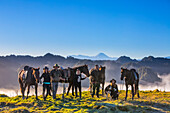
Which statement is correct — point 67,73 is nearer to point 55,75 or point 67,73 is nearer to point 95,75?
point 55,75

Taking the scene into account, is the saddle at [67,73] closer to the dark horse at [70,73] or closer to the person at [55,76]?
the dark horse at [70,73]

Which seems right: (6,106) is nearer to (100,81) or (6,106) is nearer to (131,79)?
(100,81)

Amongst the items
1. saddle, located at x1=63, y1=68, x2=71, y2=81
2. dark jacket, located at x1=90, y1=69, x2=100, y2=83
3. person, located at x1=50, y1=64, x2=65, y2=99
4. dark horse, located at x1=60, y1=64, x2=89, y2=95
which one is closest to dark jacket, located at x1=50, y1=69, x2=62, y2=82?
person, located at x1=50, y1=64, x2=65, y2=99

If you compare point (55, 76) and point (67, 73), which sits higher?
point (67, 73)

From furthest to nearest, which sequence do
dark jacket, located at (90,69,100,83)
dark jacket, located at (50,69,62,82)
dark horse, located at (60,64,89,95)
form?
dark jacket, located at (90,69,100,83)
dark horse, located at (60,64,89,95)
dark jacket, located at (50,69,62,82)

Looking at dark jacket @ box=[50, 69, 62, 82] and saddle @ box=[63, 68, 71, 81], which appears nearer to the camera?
dark jacket @ box=[50, 69, 62, 82]

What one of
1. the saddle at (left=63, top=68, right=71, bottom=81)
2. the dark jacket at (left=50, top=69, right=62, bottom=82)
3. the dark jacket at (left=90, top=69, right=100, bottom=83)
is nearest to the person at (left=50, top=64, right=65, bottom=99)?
the dark jacket at (left=50, top=69, right=62, bottom=82)

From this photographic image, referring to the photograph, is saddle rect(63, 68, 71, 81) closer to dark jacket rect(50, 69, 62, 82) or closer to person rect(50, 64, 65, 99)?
person rect(50, 64, 65, 99)

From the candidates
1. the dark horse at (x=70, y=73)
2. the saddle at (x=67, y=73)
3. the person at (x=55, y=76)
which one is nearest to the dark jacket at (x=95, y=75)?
the dark horse at (x=70, y=73)

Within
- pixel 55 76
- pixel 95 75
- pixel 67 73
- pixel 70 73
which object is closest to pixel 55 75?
pixel 55 76

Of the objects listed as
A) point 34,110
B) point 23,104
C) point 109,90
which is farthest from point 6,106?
point 109,90

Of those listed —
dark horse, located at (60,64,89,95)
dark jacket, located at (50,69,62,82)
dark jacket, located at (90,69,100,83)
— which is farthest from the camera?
dark jacket, located at (90,69,100,83)

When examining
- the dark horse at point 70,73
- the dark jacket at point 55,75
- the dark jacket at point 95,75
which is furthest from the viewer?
the dark jacket at point 95,75

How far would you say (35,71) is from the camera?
58.1 ft
